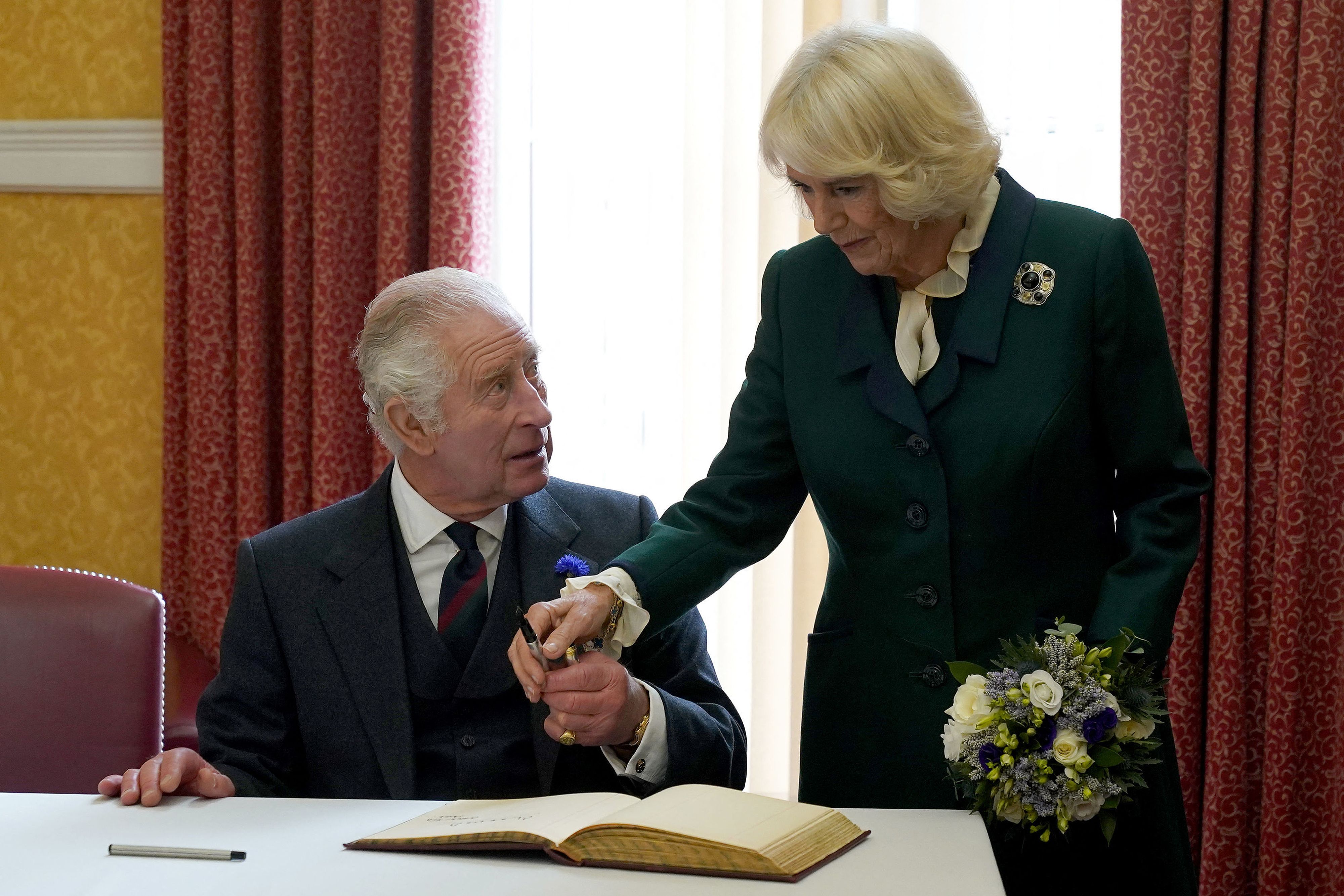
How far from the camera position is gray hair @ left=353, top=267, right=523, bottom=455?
215 cm

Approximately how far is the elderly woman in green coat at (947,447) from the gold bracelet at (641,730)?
0.49ft

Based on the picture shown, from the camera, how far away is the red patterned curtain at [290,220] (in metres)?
3.36

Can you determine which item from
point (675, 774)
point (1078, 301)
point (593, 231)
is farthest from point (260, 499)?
point (1078, 301)

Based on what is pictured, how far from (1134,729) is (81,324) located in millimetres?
3240

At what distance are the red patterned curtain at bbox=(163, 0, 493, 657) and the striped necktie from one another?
4.48 ft

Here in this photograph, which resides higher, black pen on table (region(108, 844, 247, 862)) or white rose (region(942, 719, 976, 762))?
white rose (region(942, 719, 976, 762))

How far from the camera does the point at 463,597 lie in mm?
2133

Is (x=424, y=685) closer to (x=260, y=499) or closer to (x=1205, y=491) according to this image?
(x=1205, y=491)

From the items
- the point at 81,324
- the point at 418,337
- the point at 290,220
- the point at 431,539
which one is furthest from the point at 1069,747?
the point at 81,324

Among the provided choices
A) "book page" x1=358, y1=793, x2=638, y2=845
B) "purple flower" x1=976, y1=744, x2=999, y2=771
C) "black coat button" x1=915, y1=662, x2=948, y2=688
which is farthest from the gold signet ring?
"book page" x1=358, y1=793, x2=638, y2=845

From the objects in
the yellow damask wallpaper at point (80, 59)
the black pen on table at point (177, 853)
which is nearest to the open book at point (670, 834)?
the black pen on table at point (177, 853)

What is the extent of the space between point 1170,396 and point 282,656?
1.40 metres

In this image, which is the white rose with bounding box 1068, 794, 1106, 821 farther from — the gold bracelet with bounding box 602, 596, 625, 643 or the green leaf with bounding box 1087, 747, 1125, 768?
the gold bracelet with bounding box 602, 596, 625, 643

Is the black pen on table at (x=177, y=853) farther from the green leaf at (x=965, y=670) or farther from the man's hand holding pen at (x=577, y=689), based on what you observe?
the green leaf at (x=965, y=670)
